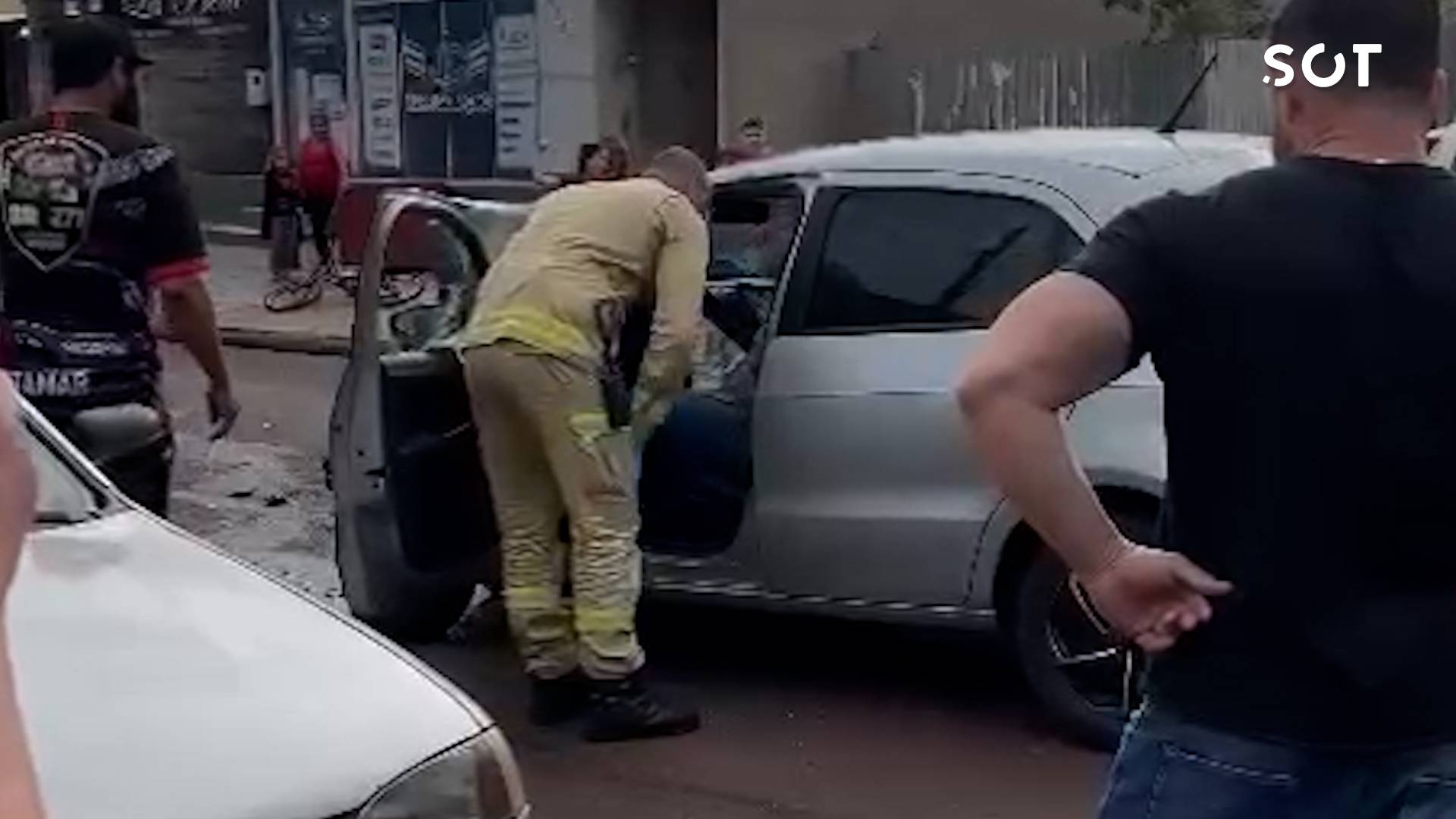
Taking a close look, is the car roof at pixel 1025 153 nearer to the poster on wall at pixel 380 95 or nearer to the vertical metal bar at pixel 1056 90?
the vertical metal bar at pixel 1056 90

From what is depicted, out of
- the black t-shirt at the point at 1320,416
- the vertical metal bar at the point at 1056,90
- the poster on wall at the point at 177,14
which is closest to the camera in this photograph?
the black t-shirt at the point at 1320,416

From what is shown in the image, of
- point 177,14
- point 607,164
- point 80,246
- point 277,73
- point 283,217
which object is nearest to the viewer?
point 80,246

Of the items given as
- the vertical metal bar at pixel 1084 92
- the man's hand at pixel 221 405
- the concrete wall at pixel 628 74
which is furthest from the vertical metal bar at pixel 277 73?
the man's hand at pixel 221 405

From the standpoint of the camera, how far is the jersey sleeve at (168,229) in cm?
612

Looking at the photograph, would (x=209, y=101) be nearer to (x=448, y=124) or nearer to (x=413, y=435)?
(x=448, y=124)

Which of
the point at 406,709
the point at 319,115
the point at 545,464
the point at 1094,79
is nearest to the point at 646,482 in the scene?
the point at 545,464

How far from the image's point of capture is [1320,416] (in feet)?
9.95

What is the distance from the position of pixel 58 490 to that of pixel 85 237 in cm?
193

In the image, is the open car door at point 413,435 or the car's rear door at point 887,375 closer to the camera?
the car's rear door at point 887,375

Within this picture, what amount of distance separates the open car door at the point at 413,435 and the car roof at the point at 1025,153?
0.87 metres

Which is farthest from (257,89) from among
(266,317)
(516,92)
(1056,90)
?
(1056,90)

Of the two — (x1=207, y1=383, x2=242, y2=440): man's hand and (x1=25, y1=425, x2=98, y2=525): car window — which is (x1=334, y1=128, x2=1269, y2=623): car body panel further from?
(x1=25, y1=425, x2=98, y2=525): car window

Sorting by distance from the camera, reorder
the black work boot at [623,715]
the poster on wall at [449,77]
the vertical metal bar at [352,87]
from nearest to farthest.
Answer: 1. the black work boot at [623,715]
2. the poster on wall at [449,77]
3. the vertical metal bar at [352,87]

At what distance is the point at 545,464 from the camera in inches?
267
